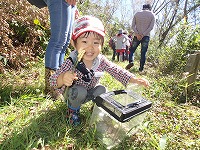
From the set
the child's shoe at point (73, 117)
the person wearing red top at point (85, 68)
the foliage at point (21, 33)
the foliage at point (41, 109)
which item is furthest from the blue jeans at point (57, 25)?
the foliage at point (21, 33)

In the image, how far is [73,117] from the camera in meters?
1.62

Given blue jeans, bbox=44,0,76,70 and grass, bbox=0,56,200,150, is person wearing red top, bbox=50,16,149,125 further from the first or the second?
blue jeans, bbox=44,0,76,70

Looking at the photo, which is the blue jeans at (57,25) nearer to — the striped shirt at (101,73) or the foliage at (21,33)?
the striped shirt at (101,73)

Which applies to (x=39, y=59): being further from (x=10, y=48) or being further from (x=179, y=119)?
(x=179, y=119)

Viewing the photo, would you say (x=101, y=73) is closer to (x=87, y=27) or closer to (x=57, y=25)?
(x=87, y=27)

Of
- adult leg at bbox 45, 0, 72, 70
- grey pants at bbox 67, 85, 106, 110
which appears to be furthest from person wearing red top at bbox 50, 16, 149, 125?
adult leg at bbox 45, 0, 72, 70

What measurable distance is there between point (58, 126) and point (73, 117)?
144 millimetres

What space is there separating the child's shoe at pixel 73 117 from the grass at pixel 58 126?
49 mm

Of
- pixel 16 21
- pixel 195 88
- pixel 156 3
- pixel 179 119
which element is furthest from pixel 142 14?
pixel 156 3

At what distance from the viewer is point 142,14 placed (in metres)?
4.66

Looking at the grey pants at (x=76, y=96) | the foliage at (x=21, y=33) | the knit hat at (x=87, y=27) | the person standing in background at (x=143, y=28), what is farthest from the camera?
the person standing in background at (x=143, y=28)

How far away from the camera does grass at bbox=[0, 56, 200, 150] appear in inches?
Answer: 53.0

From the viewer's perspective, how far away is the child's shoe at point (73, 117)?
1601 millimetres

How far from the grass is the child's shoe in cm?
5
